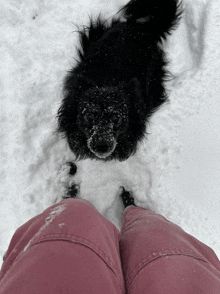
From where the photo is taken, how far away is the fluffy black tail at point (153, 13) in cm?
183

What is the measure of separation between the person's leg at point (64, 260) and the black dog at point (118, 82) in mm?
707

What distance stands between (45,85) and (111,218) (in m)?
1.39

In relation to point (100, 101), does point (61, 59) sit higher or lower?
higher

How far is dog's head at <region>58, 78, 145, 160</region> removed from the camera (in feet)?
4.59

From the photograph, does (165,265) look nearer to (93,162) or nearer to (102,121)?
(102,121)

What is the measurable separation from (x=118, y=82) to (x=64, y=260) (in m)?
1.29

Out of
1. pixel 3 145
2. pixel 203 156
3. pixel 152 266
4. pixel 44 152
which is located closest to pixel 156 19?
pixel 203 156

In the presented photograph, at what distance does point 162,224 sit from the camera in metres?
0.98

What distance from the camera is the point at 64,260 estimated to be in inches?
24.2

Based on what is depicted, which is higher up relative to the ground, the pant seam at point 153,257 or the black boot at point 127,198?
the pant seam at point 153,257

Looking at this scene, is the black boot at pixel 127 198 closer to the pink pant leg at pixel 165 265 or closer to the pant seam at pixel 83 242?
the pink pant leg at pixel 165 265

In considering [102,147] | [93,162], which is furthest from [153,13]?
[93,162]

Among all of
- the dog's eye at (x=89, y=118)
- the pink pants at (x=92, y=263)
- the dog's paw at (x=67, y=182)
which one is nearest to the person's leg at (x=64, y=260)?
the pink pants at (x=92, y=263)

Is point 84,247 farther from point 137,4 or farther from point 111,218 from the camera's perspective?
point 137,4
